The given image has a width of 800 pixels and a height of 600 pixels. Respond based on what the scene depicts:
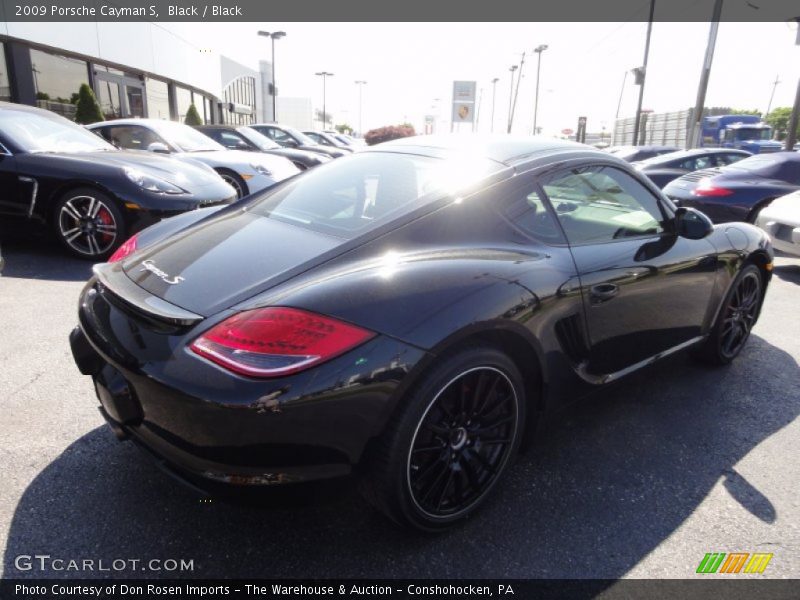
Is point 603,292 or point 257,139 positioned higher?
point 603,292

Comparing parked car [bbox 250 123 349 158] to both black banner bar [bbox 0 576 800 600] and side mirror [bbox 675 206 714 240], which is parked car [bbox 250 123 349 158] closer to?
side mirror [bbox 675 206 714 240]

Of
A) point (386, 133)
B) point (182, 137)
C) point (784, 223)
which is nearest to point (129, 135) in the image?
point (182, 137)

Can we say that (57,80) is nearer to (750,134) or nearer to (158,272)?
(158,272)

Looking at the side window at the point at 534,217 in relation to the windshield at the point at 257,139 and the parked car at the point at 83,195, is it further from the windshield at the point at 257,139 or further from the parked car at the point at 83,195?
the windshield at the point at 257,139

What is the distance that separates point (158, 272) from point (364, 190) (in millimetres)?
939

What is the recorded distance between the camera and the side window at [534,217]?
7.52 ft

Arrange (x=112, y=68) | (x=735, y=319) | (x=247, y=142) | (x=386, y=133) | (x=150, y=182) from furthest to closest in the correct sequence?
(x=386, y=133) → (x=112, y=68) → (x=247, y=142) → (x=150, y=182) → (x=735, y=319)

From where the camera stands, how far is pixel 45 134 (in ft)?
19.4

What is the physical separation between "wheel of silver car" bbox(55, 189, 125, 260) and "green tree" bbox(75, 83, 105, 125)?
1366 centimetres

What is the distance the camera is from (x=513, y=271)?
209cm

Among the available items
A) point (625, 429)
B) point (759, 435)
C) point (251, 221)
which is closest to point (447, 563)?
point (625, 429)

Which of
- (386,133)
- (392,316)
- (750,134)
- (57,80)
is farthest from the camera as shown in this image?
(750,134)

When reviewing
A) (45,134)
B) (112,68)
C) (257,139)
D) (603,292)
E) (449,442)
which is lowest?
(449,442)

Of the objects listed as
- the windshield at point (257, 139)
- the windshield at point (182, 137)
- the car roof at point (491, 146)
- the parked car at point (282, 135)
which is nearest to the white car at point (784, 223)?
the car roof at point (491, 146)
